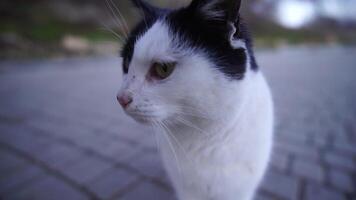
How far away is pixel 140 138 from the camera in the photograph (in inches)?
92.5

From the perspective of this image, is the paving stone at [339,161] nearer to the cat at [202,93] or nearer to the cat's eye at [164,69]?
the cat at [202,93]

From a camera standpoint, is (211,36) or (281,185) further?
(281,185)

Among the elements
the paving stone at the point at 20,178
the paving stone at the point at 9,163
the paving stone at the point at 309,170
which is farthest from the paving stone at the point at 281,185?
the paving stone at the point at 9,163

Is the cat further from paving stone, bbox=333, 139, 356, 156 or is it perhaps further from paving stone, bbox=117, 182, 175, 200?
paving stone, bbox=333, 139, 356, 156

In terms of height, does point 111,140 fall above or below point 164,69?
below

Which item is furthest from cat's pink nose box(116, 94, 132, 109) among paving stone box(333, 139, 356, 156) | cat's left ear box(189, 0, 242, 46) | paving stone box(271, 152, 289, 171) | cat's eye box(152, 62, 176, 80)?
paving stone box(333, 139, 356, 156)

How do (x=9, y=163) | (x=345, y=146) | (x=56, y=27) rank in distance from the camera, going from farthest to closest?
(x=56, y=27) < (x=345, y=146) < (x=9, y=163)

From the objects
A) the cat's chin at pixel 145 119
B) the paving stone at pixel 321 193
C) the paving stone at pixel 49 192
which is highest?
the paving stone at pixel 321 193

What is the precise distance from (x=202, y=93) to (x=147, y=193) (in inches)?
37.8

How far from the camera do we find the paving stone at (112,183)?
5.14 feet

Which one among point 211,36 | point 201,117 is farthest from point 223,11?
point 201,117

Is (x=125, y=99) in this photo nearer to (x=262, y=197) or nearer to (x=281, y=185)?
(x=262, y=197)

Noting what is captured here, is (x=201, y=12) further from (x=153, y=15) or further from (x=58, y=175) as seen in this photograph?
(x=58, y=175)

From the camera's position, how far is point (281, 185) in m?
1.63
